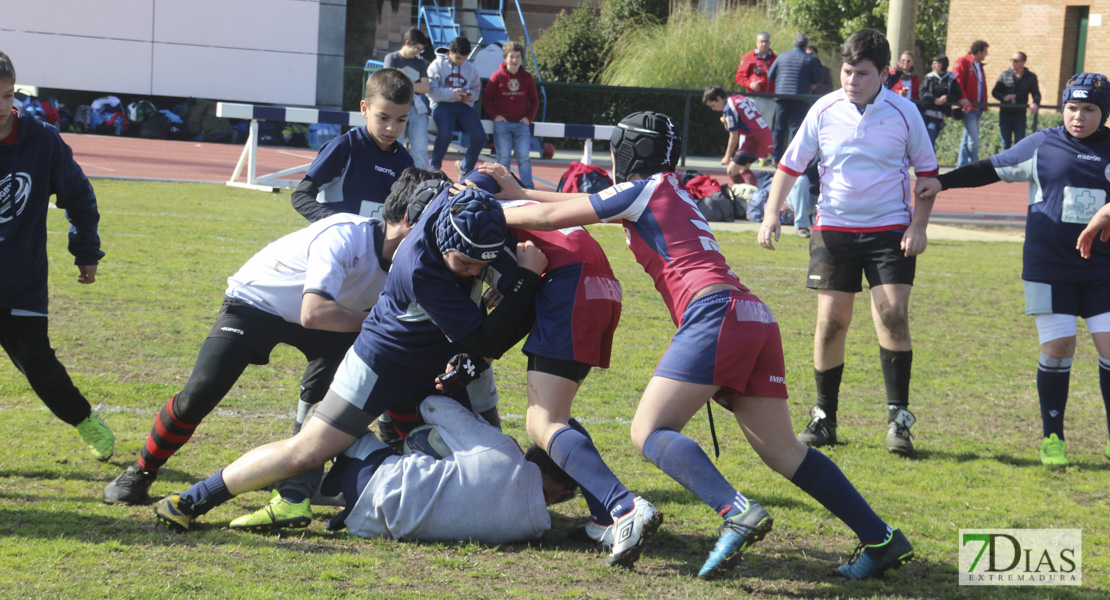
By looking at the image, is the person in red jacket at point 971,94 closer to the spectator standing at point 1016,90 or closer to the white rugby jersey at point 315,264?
the spectator standing at point 1016,90

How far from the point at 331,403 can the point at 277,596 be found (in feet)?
2.69

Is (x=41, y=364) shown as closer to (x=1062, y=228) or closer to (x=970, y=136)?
(x=1062, y=228)

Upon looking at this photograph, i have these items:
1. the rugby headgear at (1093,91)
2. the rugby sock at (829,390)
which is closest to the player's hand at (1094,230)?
the rugby headgear at (1093,91)

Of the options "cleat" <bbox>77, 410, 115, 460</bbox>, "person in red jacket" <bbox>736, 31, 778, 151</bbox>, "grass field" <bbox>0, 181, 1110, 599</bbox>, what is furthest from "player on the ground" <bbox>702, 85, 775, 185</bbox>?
"cleat" <bbox>77, 410, 115, 460</bbox>

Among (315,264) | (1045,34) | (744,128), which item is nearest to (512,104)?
(744,128)

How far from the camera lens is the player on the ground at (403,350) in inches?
162

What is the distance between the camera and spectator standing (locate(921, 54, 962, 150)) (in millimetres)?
20297

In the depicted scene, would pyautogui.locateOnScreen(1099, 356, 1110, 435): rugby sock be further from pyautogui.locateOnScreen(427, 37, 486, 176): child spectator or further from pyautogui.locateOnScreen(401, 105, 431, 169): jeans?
pyautogui.locateOnScreen(401, 105, 431, 169): jeans

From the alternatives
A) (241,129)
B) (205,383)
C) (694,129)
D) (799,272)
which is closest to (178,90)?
(241,129)

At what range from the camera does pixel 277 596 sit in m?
3.63

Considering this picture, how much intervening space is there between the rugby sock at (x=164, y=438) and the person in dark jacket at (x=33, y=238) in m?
0.58

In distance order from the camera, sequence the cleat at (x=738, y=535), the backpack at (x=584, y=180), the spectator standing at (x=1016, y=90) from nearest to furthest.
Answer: the cleat at (x=738, y=535) → the backpack at (x=584, y=180) → the spectator standing at (x=1016, y=90)

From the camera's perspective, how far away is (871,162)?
5.86 meters

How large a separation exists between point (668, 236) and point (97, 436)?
2.77 metres
